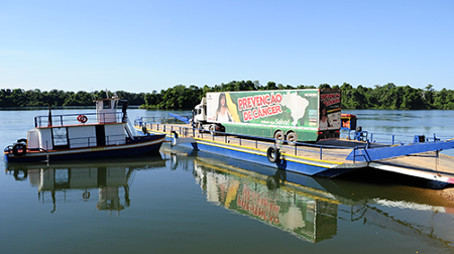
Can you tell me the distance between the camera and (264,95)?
21984 millimetres

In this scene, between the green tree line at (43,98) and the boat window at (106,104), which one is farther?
the green tree line at (43,98)

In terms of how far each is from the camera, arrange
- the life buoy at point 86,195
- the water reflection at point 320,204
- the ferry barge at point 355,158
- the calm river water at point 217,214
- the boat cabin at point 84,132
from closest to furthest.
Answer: the calm river water at point 217,214, the water reflection at point 320,204, the ferry barge at point 355,158, the life buoy at point 86,195, the boat cabin at point 84,132

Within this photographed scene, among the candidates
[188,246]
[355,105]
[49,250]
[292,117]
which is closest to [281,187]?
[292,117]

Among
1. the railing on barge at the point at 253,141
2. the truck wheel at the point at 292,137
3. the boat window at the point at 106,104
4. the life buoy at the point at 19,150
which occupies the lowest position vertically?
the life buoy at the point at 19,150

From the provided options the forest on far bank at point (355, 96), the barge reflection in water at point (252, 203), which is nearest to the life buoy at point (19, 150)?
the barge reflection in water at point (252, 203)

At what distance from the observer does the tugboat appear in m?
21.8

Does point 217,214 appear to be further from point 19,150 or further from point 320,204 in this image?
point 19,150

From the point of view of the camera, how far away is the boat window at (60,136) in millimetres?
22297

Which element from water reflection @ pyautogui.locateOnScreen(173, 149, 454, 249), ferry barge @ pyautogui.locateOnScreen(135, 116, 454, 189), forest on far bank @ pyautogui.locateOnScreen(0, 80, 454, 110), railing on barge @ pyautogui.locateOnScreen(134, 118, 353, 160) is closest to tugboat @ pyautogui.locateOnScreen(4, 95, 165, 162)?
railing on barge @ pyautogui.locateOnScreen(134, 118, 353, 160)

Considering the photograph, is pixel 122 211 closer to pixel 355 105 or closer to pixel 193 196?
pixel 193 196

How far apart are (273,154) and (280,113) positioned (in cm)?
363

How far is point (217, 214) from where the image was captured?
1255 centimetres

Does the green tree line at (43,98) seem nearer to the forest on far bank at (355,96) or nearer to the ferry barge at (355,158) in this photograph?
A: the forest on far bank at (355,96)

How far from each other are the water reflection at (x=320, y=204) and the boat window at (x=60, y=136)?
10679 millimetres
